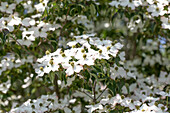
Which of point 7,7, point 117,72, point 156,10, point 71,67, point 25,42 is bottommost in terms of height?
point 117,72

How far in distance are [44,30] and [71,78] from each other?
2.01ft

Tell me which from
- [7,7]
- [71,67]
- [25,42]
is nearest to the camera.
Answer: [71,67]

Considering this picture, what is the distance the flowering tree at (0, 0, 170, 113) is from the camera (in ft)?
7.03

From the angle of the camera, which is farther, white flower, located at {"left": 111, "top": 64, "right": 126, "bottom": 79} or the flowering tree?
white flower, located at {"left": 111, "top": 64, "right": 126, "bottom": 79}

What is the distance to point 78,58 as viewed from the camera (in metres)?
2.05

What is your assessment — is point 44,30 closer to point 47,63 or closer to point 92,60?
point 47,63

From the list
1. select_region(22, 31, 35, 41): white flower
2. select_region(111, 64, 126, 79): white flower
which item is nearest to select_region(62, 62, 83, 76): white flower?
select_region(111, 64, 126, 79): white flower

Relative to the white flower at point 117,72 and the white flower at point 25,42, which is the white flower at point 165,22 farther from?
the white flower at point 25,42

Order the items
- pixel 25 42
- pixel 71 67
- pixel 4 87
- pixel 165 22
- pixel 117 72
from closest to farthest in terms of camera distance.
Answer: pixel 71 67 → pixel 117 72 → pixel 25 42 → pixel 165 22 → pixel 4 87

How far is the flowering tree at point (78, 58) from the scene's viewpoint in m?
2.14

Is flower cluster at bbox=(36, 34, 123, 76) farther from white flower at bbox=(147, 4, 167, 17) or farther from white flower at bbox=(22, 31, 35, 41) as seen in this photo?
white flower at bbox=(147, 4, 167, 17)

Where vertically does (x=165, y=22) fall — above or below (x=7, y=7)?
below

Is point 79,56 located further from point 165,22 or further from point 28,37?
point 165,22

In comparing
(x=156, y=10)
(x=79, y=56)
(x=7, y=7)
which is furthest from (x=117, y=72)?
(x=7, y=7)
